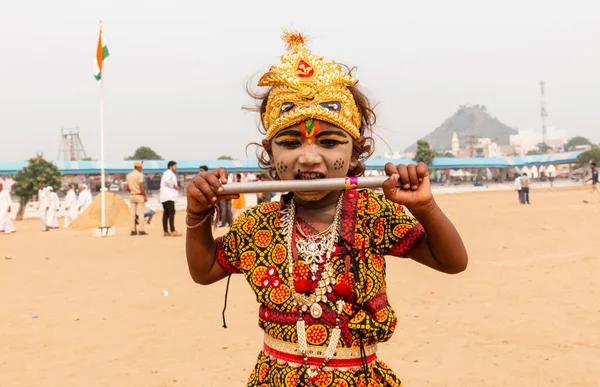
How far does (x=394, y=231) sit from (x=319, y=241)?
299mm

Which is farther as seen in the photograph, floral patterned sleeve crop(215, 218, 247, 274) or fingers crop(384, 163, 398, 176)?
floral patterned sleeve crop(215, 218, 247, 274)

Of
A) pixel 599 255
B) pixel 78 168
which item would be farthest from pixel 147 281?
pixel 78 168

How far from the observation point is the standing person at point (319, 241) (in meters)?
1.98

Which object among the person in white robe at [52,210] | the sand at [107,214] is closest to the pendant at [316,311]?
the sand at [107,214]

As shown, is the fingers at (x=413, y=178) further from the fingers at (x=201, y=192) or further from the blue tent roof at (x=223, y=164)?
the blue tent roof at (x=223, y=164)

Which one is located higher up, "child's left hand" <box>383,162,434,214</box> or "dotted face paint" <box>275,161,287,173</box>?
"dotted face paint" <box>275,161,287,173</box>

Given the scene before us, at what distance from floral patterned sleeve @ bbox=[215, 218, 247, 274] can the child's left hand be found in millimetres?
721

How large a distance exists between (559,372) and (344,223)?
3397 millimetres

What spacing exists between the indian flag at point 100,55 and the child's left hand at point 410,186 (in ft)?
59.8

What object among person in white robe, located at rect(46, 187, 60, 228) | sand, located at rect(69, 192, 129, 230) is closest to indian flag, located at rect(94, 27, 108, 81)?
sand, located at rect(69, 192, 129, 230)

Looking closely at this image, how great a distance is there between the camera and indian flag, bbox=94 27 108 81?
59.6 feet

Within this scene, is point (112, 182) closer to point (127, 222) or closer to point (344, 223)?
point (127, 222)

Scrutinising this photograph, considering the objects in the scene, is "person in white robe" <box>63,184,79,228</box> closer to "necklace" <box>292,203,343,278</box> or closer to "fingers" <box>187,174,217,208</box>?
"fingers" <box>187,174,217,208</box>

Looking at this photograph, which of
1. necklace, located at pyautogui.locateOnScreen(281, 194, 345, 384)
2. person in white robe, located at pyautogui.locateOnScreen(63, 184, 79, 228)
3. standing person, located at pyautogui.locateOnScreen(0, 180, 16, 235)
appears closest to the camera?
necklace, located at pyautogui.locateOnScreen(281, 194, 345, 384)
